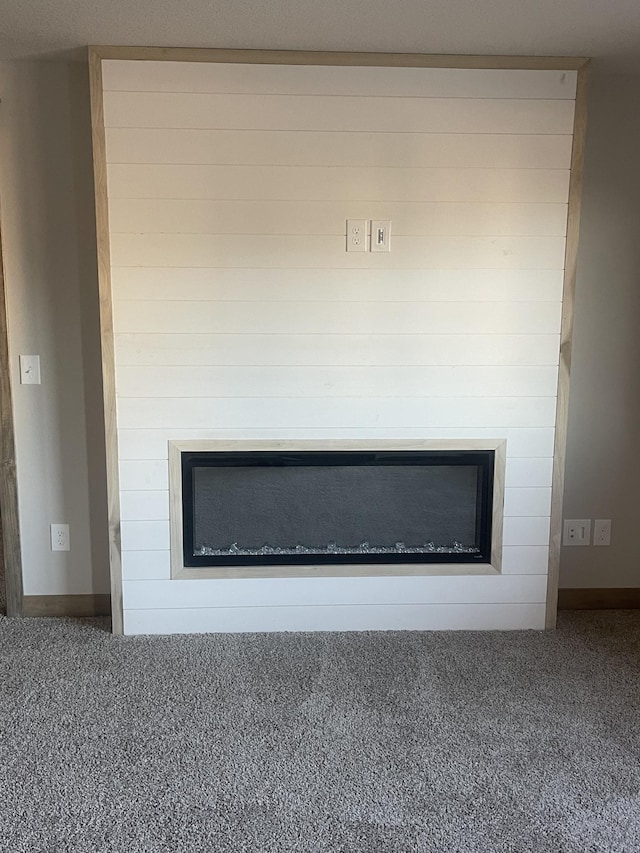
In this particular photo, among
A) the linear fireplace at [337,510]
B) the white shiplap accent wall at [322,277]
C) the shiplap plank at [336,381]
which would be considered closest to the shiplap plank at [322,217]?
the white shiplap accent wall at [322,277]

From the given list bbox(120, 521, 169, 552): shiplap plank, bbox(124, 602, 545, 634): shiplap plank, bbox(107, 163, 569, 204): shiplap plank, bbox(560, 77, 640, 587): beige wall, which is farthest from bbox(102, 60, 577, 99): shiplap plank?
bbox(124, 602, 545, 634): shiplap plank

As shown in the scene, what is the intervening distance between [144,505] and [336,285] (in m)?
1.19

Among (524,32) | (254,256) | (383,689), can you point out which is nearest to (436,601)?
(383,689)

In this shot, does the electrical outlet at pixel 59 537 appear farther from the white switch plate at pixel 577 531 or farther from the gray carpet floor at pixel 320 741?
the white switch plate at pixel 577 531

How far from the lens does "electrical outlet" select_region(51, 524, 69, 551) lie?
299cm

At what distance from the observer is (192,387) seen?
2727mm

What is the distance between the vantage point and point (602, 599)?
10.4 ft

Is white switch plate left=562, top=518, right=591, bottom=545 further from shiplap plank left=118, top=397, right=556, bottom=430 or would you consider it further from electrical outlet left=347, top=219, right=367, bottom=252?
electrical outlet left=347, top=219, right=367, bottom=252

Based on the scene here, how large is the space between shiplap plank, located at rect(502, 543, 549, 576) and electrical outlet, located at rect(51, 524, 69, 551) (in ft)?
6.25

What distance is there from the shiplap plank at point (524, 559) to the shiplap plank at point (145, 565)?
1.43m

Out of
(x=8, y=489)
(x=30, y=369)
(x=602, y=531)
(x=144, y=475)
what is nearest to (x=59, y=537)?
(x=8, y=489)

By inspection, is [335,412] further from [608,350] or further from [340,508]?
[608,350]

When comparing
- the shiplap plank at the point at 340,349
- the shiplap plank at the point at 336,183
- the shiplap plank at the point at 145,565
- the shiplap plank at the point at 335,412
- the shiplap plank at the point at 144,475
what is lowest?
the shiplap plank at the point at 145,565

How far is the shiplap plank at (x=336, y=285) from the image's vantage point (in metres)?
2.65
